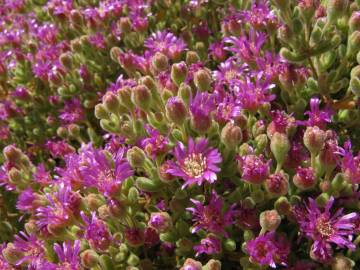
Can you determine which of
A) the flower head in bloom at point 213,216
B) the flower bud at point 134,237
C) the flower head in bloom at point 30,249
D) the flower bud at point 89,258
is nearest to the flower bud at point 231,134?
the flower head in bloom at point 213,216

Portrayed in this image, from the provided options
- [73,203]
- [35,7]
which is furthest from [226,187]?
[35,7]

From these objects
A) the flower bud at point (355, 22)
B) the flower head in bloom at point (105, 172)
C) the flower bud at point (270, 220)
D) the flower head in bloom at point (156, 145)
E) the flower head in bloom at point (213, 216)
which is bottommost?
the flower head in bloom at point (213, 216)

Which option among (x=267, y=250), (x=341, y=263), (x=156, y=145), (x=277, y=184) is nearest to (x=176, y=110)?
(x=156, y=145)

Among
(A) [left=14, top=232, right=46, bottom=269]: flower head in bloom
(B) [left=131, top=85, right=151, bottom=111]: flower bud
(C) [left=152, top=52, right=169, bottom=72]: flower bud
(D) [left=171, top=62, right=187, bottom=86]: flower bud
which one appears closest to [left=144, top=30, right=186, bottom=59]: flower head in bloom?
(C) [left=152, top=52, right=169, bottom=72]: flower bud

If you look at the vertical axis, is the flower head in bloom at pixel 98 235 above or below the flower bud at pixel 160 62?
below

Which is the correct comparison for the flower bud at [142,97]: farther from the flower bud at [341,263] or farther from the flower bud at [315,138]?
the flower bud at [341,263]

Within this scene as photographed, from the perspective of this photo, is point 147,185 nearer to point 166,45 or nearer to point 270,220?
point 270,220

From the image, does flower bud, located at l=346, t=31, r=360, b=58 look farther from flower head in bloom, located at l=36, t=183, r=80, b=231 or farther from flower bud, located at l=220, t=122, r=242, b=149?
flower head in bloom, located at l=36, t=183, r=80, b=231
